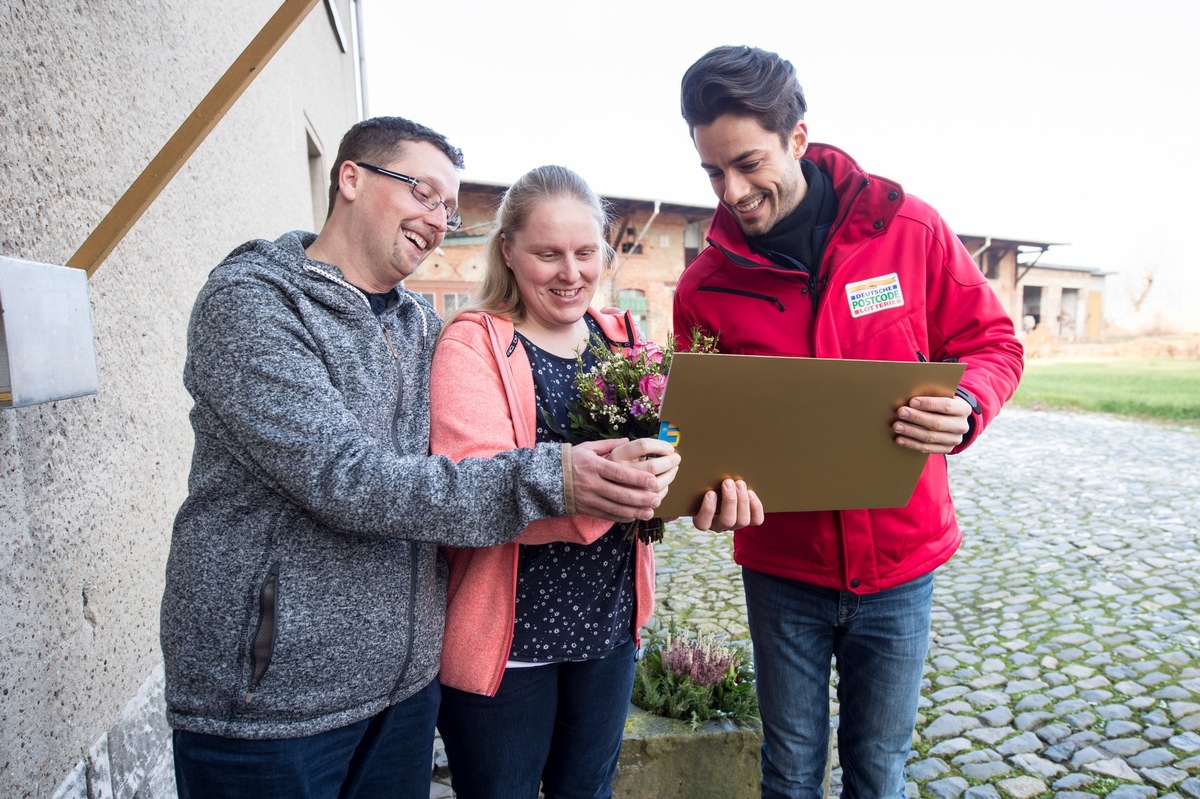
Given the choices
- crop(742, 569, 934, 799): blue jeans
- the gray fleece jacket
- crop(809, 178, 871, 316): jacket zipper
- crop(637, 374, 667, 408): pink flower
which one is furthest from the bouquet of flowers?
crop(742, 569, 934, 799): blue jeans

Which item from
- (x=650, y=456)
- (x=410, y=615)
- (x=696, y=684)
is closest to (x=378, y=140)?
(x=650, y=456)

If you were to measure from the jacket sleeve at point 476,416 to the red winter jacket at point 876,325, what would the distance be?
65 cm

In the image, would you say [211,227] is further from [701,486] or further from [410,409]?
[701,486]

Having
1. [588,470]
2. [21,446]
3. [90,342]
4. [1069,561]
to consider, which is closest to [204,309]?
[90,342]

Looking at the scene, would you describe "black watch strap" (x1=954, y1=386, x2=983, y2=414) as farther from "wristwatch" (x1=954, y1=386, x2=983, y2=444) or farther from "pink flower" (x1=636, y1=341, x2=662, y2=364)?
"pink flower" (x1=636, y1=341, x2=662, y2=364)

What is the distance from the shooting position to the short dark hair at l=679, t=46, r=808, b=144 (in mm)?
1867

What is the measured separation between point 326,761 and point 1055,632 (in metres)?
4.66

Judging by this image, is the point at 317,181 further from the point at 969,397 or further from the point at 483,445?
the point at 969,397

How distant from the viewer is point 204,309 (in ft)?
4.40

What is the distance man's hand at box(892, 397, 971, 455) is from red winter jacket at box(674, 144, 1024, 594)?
0.51 ft

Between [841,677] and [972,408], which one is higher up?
[972,408]

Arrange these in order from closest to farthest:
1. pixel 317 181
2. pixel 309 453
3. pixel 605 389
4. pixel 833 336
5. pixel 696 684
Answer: pixel 309 453 < pixel 605 389 < pixel 833 336 < pixel 696 684 < pixel 317 181

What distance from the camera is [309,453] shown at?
4.22 ft

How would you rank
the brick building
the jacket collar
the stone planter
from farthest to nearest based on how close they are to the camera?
the brick building
the stone planter
the jacket collar
